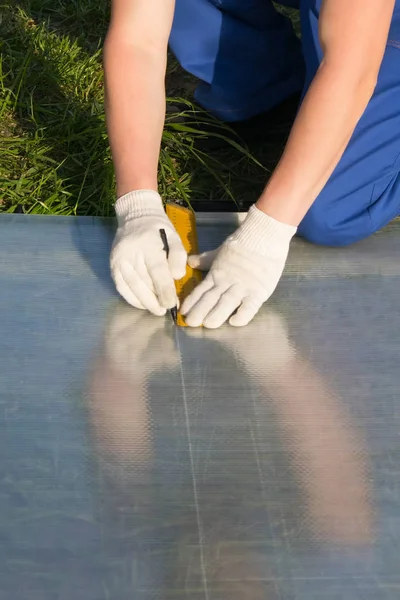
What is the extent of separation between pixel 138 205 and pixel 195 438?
0.59 metres

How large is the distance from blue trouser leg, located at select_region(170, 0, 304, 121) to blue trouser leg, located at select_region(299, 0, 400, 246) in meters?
0.39

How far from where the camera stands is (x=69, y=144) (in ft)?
8.23

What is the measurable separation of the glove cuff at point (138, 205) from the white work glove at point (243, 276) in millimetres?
197

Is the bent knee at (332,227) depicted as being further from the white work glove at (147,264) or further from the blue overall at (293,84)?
the white work glove at (147,264)

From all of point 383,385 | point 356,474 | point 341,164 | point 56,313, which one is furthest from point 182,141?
point 356,474

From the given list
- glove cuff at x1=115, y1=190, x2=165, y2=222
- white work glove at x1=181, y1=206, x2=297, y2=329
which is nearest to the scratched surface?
white work glove at x1=181, y1=206, x2=297, y2=329

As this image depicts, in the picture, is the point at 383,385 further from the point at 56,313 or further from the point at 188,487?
the point at 56,313

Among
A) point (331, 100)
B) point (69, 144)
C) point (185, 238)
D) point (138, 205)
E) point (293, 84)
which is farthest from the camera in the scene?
point (293, 84)

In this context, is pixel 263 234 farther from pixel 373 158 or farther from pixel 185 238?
pixel 373 158

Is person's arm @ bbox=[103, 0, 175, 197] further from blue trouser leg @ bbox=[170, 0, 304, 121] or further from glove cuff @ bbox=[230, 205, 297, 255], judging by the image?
blue trouser leg @ bbox=[170, 0, 304, 121]

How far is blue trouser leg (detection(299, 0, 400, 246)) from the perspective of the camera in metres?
2.12

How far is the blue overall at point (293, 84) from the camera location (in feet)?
6.91

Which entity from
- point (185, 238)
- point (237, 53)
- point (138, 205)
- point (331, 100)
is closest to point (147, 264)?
point (138, 205)

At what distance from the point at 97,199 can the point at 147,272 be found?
0.69 meters
